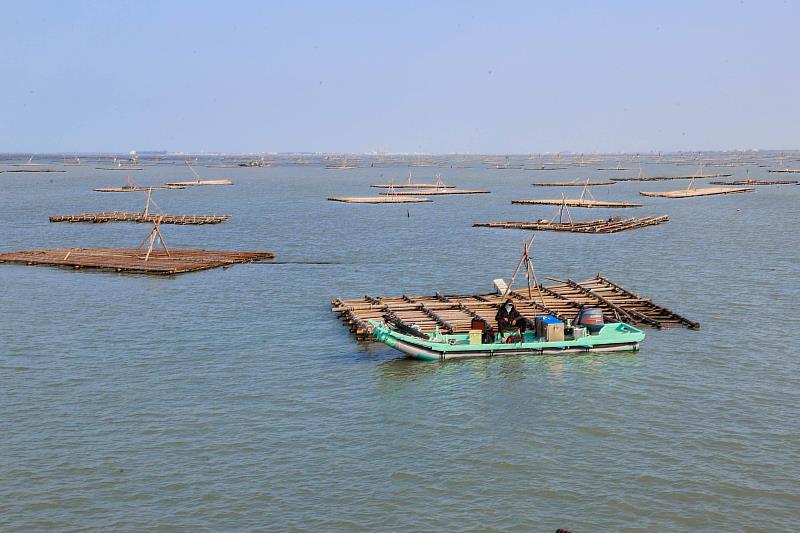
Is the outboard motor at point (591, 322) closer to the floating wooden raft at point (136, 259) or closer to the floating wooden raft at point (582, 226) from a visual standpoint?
the floating wooden raft at point (136, 259)

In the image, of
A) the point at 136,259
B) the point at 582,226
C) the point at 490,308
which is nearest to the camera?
the point at 490,308

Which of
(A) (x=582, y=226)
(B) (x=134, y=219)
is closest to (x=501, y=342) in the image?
(A) (x=582, y=226)

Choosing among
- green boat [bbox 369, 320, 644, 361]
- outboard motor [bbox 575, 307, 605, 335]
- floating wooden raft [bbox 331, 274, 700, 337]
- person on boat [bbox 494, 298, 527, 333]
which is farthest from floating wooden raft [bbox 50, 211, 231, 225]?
outboard motor [bbox 575, 307, 605, 335]

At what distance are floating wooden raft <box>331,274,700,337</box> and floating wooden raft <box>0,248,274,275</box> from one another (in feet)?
71.0

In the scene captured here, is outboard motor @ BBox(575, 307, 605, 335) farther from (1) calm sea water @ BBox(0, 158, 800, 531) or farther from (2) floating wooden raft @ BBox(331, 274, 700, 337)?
(2) floating wooden raft @ BBox(331, 274, 700, 337)

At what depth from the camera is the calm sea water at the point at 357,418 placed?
863 inches

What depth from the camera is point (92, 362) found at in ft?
117

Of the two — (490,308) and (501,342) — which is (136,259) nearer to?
(490,308)

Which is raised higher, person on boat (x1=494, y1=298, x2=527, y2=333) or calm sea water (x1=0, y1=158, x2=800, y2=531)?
person on boat (x1=494, y1=298, x2=527, y2=333)

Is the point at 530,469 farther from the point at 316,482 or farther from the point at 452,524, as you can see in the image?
the point at 316,482

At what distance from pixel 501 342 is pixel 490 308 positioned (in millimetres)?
7470

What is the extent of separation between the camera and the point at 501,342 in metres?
36.0

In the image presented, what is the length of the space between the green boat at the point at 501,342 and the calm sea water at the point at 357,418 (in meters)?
0.64

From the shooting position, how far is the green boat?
1368 inches
